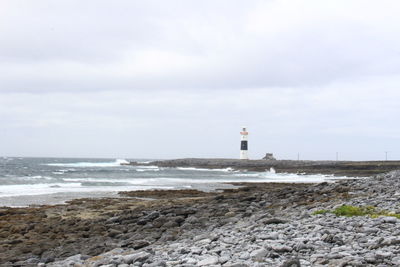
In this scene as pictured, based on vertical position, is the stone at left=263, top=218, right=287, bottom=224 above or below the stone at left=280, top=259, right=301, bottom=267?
above

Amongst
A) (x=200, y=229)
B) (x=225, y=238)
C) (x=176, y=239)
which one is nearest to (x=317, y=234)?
(x=225, y=238)

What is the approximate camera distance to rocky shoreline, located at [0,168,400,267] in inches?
250

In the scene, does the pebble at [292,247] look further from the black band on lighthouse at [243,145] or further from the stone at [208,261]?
the black band on lighthouse at [243,145]

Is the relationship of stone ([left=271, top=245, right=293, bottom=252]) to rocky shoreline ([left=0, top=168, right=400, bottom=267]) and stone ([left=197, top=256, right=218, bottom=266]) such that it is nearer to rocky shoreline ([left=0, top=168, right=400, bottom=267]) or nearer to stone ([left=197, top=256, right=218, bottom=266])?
rocky shoreline ([left=0, top=168, right=400, bottom=267])

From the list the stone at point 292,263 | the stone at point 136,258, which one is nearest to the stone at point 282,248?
the stone at point 292,263

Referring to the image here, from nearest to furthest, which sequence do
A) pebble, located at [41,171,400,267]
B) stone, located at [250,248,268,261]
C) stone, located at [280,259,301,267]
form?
stone, located at [280,259,301,267] < pebble, located at [41,171,400,267] < stone, located at [250,248,268,261]

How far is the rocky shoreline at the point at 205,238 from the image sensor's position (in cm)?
636

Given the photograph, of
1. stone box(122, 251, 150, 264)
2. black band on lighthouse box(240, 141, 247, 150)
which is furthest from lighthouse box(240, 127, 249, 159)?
stone box(122, 251, 150, 264)

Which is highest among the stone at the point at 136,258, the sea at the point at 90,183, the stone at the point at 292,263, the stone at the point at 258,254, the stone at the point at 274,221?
the stone at the point at 274,221

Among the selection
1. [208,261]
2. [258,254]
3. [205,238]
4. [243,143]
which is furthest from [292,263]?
[243,143]

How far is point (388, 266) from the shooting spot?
5.50 metres

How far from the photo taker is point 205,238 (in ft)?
28.0

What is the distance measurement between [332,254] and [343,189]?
11181 mm

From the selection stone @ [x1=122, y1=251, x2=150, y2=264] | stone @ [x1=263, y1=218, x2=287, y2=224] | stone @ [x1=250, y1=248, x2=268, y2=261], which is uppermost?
stone @ [x1=263, y1=218, x2=287, y2=224]
